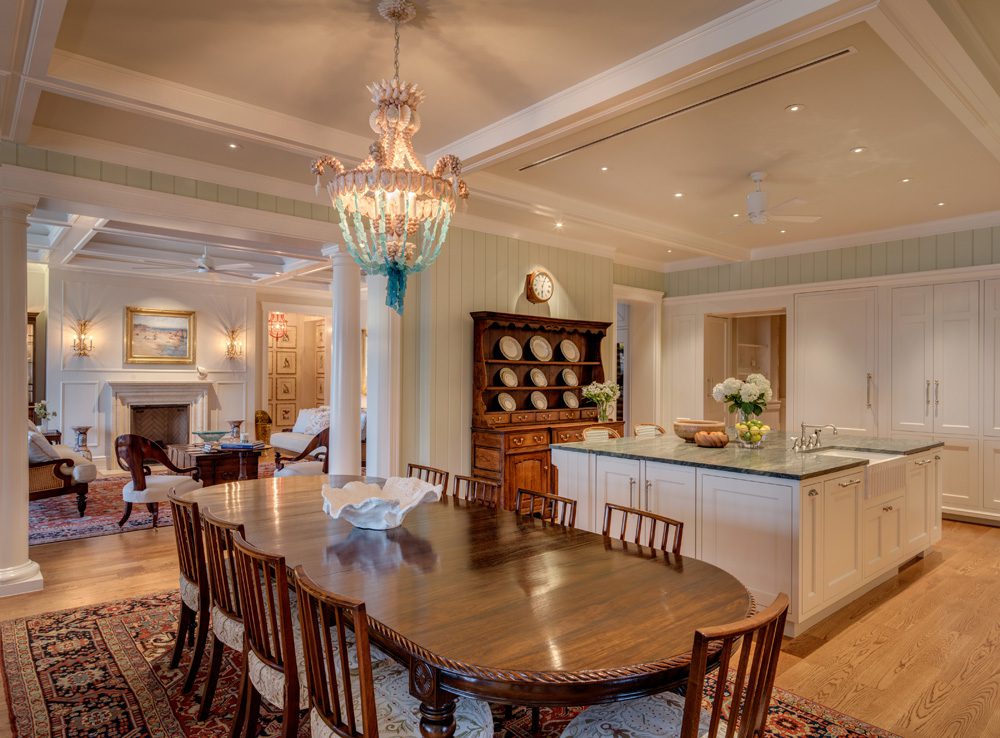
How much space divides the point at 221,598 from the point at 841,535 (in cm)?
309

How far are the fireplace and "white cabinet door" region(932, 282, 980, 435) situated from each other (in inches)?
364

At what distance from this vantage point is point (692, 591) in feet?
5.71

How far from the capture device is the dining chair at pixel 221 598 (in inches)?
78.0

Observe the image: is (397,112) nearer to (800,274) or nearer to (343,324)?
(343,324)

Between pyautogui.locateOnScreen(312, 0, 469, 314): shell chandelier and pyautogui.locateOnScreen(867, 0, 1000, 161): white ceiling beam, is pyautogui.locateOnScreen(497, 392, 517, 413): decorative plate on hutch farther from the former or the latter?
pyautogui.locateOnScreen(867, 0, 1000, 161): white ceiling beam

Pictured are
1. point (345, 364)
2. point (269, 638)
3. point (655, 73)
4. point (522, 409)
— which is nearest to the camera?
point (269, 638)

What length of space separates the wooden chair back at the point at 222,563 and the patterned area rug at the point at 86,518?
3.53 m

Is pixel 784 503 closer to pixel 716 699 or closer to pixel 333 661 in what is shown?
pixel 716 699

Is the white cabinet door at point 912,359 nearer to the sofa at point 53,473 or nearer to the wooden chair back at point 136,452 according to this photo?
the wooden chair back at point 136,452

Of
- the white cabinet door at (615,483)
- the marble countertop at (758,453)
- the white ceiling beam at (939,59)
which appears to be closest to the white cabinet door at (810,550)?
the marble countertop at (758,453)

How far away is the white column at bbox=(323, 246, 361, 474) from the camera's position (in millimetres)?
4898

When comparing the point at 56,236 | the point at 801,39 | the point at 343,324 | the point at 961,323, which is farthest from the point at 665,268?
the point at 56,236

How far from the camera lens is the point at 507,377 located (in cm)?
564

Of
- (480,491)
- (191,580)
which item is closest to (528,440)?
(480,491)
